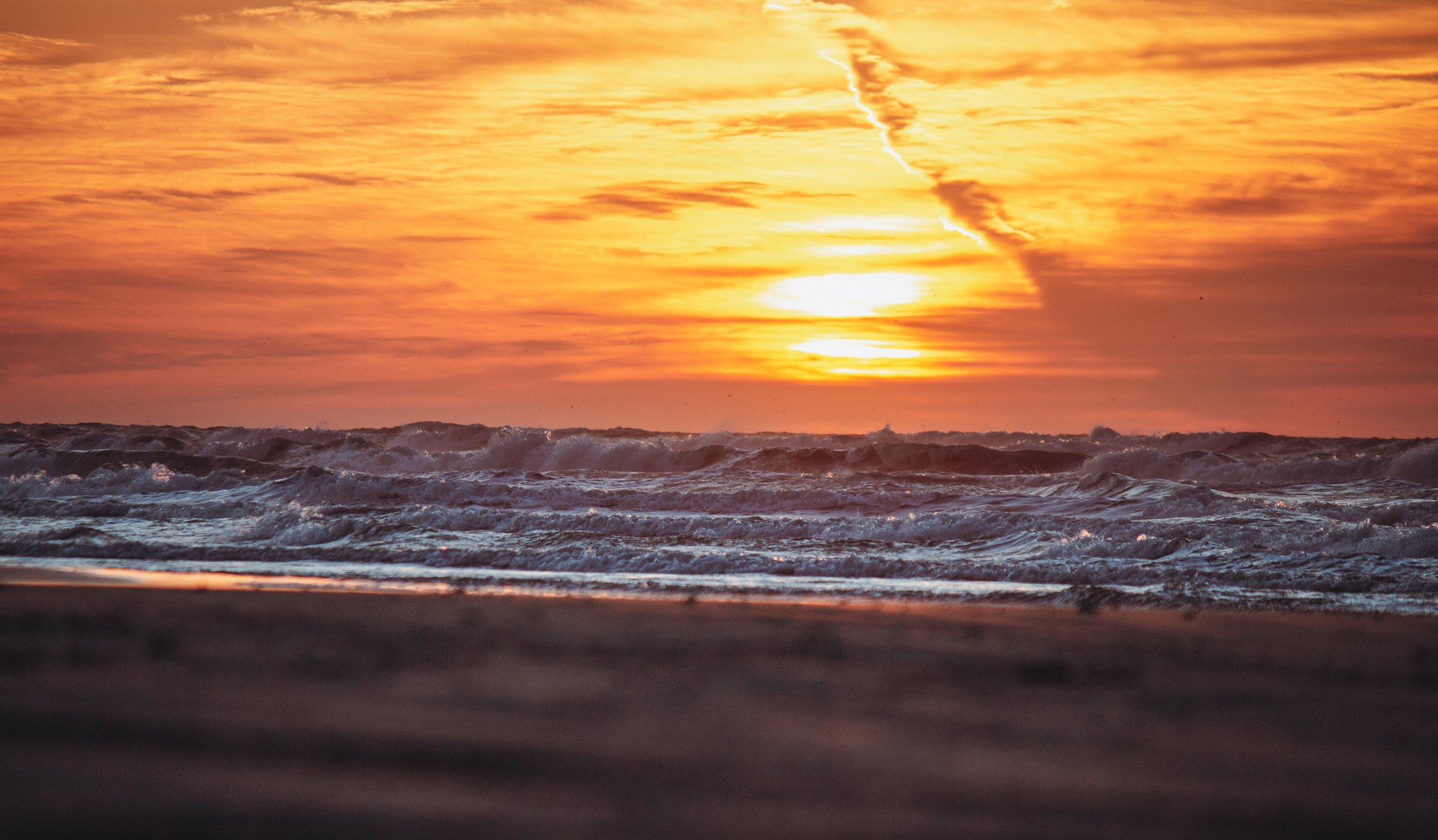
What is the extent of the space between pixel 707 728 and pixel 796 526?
10187 mm

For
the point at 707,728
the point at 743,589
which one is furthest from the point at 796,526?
the point at 707,728

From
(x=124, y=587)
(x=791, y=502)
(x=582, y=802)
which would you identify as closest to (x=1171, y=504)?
(x=791, y=502)

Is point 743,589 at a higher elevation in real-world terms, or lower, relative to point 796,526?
lower

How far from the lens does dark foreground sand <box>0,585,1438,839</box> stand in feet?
11.2

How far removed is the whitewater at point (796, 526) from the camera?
10.0 meters

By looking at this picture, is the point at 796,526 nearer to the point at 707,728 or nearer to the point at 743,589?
the point at 743,589

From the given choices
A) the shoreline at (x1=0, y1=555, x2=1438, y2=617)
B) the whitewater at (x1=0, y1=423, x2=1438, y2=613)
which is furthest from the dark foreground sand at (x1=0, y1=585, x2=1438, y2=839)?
the whitewater at (x1=0, y1=423, x2=1438, y2=613)

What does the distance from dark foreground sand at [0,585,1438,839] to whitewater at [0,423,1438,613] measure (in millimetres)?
2444

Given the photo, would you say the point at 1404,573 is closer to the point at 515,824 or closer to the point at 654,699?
the point at 654,699

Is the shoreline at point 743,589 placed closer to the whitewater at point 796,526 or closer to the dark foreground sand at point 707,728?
the whitewater at point 796,526

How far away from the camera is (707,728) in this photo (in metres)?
4.50

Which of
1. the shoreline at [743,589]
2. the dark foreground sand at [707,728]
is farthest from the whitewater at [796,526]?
the dark foreground sand at [707,728]

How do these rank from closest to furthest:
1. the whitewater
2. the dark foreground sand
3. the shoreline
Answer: the dark foreground sand
the shoreline
the whitewater

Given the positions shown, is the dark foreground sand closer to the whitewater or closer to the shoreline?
the shoreline
